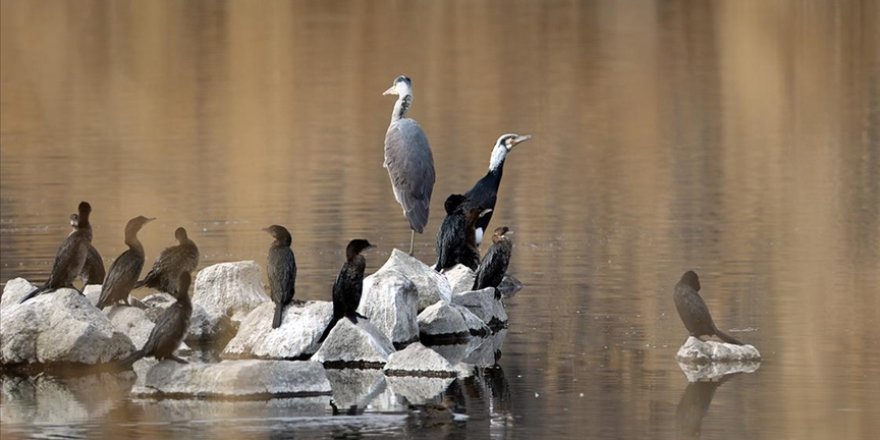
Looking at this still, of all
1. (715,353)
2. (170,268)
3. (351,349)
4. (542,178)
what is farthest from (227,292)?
(542,178)

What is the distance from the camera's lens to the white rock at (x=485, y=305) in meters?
17.4

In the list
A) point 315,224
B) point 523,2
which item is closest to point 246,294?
point 315,224

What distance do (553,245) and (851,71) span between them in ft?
90.9

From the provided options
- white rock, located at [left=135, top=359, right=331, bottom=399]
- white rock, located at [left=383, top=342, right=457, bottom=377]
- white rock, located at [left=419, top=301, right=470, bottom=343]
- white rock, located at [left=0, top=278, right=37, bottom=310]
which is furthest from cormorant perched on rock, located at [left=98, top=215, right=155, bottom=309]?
white rock, located at [left=383, top=342, right=457, bottom=377]

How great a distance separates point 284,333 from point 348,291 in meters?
0.63

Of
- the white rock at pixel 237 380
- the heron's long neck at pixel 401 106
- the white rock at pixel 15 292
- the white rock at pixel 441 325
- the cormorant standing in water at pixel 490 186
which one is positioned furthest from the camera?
the heron's long neck at pixel 401 106

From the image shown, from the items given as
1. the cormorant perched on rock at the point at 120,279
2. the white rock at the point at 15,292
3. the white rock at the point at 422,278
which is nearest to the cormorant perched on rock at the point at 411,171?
the white rock at the point at 422,278

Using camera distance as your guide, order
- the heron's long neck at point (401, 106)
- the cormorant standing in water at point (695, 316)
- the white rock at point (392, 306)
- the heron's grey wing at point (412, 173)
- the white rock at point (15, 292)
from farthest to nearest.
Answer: the heron's long neck at point (401, 106)
the heron's grey wing at point (412, 173)
the white rock at point (15, 292)
the white rock at point (392, 306)
the cormorant standing in water at point (695, 316)

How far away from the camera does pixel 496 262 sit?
58.2ft

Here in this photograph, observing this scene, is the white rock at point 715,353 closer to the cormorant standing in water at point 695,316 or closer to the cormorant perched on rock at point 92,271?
the cormorant standing in water at point 695,316

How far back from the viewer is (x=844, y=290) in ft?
61.2

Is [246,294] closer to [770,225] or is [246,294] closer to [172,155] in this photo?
[770,225]

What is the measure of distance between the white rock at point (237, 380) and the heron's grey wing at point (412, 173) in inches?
220

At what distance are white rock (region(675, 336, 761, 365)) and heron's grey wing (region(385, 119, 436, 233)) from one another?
495 cm
